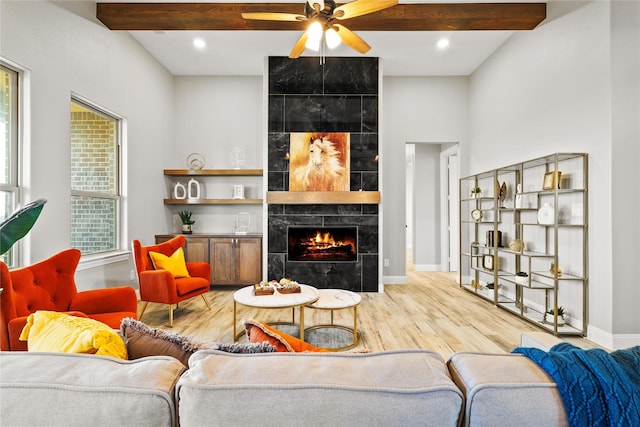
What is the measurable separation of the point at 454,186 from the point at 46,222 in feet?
20.1

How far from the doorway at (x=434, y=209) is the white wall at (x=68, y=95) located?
15.8ft

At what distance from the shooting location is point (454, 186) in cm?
645

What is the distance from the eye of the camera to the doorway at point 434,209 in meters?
6.61

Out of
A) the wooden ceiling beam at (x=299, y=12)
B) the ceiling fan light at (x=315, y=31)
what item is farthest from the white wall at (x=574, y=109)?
the ceiling fan light at (x=315, y=31)

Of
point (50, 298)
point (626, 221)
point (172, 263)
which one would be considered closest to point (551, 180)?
point (626, 221)

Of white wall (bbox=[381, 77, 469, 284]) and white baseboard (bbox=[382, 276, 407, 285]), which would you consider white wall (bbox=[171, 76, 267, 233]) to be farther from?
white baseboard (bbox=[382, 276, 407, 285])

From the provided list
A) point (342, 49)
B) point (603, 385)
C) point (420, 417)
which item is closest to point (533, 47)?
point (342, 49)

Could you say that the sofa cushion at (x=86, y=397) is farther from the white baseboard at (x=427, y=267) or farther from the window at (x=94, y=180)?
the white baseboard at (x=427, y=267)

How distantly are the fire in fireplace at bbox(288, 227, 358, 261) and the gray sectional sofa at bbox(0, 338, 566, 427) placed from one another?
13.6ft

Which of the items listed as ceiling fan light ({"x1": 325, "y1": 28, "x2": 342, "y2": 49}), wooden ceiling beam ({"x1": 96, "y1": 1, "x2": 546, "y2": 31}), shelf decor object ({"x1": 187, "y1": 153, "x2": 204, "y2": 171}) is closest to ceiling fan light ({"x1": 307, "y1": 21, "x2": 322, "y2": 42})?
ceiling fan light ({"x1": 325, "y1": 28, "x2": 342, "y2": 49})

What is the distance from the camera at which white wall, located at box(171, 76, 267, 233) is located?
5559 mm

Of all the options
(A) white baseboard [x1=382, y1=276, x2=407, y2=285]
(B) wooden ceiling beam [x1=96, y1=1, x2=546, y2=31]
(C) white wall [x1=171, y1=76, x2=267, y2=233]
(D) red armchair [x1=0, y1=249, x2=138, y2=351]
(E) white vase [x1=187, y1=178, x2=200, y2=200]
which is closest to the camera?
(D) red armchair [x1=0, y1=249, x2=138, y2=351]

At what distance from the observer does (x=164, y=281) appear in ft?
10.9

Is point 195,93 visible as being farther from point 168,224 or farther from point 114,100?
point 168,224
